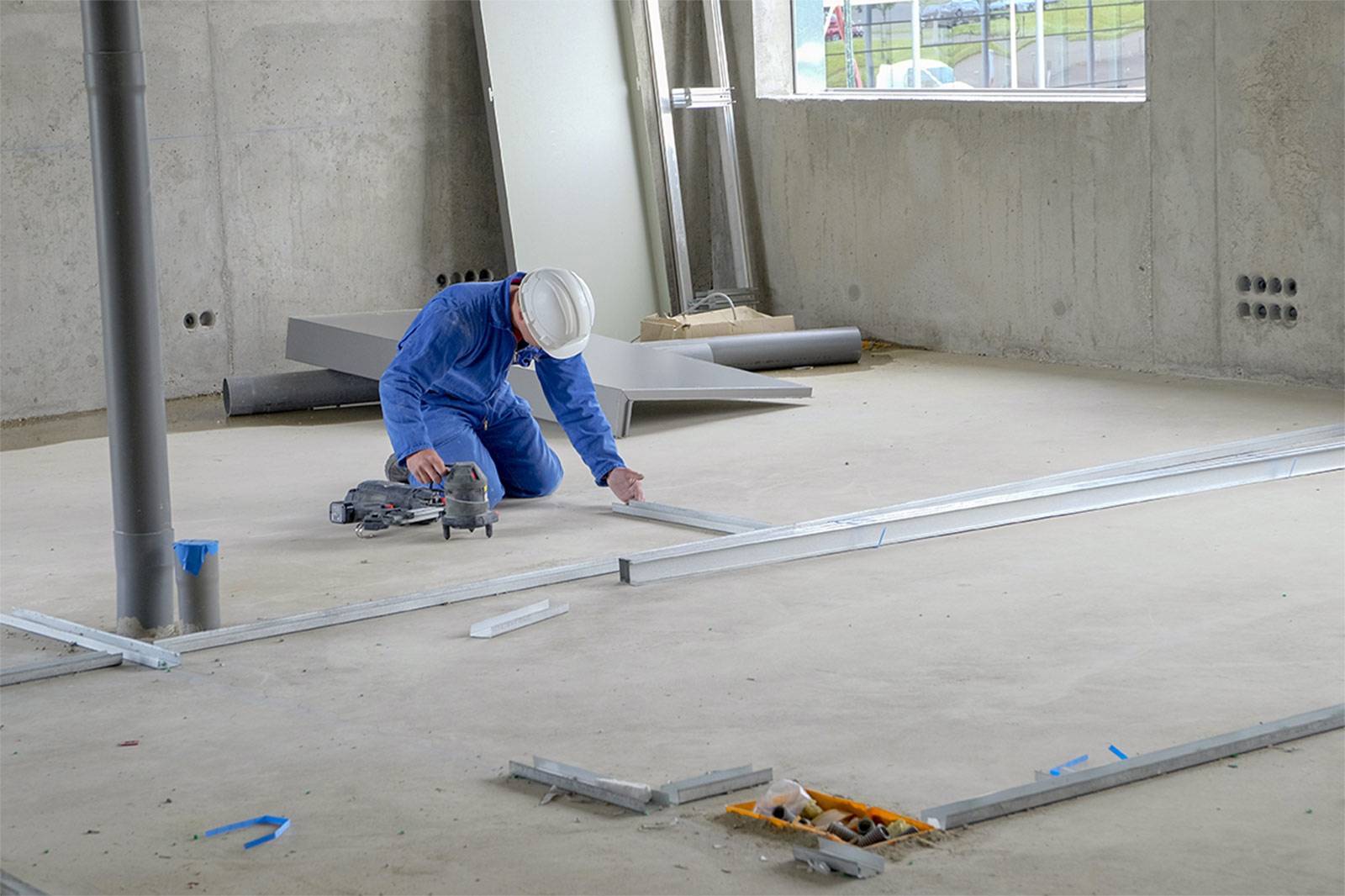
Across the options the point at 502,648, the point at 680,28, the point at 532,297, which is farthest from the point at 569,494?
the point at 680,28

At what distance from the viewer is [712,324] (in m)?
9.85

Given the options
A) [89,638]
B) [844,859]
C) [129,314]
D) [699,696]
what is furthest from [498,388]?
[844,859]

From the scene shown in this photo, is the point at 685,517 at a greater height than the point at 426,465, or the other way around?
the point at 426,465

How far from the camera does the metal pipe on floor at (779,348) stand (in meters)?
9.38

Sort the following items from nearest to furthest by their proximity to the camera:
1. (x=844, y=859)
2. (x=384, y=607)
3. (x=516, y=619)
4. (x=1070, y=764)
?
1. (x=844, y=859)
2. (x=1070, y=764)
3. (x=516, y=619)
4. (x=384, y=607)

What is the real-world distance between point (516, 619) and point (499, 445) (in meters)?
1.88

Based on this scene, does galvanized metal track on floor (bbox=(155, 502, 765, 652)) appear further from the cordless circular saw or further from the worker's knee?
the worker's knee

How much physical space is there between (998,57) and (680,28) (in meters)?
2.29

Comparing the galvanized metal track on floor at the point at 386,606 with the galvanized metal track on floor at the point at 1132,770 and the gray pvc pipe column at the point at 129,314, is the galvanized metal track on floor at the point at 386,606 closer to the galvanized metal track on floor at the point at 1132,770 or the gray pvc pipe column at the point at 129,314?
the gray pvc pipe column at the point at 129,314

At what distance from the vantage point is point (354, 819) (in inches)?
131

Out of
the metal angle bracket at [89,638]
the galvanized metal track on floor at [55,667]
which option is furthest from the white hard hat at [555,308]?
the galvanized metal track on floor at [55,667]

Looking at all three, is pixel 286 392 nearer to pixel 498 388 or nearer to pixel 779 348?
Result: pixel 498 388

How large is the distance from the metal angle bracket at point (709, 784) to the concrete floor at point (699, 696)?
45mm

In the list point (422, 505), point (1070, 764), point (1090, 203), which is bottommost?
point (1070, 764)
